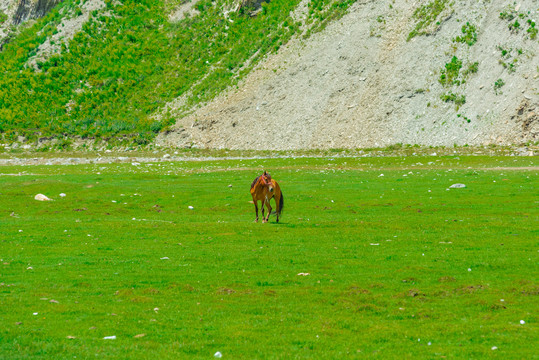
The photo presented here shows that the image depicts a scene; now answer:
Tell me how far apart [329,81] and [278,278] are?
83.4 m

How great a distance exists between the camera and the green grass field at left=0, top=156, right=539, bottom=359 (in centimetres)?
1196

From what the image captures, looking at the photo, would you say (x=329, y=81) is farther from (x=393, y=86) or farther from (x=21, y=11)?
(x=21, y=11)

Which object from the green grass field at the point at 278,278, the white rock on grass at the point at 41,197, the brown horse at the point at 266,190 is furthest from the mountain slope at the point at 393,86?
the brown horse at the point at 266,190

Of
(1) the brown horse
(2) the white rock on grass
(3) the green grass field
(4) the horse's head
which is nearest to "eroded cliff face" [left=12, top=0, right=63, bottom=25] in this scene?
(2) the white rock on grass

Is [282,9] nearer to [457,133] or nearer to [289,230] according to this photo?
[457,133]

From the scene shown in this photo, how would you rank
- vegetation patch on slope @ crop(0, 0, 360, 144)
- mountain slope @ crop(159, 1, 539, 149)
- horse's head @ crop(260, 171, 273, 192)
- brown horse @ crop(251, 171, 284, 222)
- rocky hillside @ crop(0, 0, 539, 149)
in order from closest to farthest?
horse's head @ crop(260, 171, 273, 192) → brown horse @ crop(251, 171, 284, 222) → mountain slope @ crop(159, 1, 539, 149) → rocky hillside @ crop(0, 0, 539, 149) → vegetation patch on slope @ crop(0, 0, 360, 144)

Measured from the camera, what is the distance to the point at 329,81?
98.3 m

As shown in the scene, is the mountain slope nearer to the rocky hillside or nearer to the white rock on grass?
the rocky hillside

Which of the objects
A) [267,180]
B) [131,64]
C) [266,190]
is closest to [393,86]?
[266,190]

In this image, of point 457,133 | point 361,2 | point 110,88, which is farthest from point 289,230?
point 110,88

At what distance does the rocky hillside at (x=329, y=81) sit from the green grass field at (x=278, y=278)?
45321mm

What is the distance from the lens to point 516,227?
2550cm

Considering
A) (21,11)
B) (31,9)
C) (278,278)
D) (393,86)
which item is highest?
(31,9)

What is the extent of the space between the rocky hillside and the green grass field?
149ft
